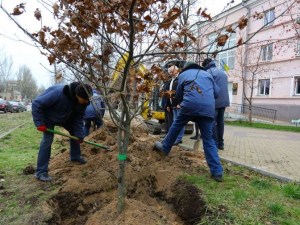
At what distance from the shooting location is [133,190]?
3248mm

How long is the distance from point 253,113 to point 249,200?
1728 cm

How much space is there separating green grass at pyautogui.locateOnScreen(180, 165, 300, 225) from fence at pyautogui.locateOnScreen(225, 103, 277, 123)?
14207mm

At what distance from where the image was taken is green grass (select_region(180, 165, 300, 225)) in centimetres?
229

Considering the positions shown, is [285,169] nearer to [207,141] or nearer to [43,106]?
[207,141]

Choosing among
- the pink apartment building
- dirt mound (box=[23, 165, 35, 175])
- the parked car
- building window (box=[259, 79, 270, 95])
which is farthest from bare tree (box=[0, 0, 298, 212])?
Answer: the parked car

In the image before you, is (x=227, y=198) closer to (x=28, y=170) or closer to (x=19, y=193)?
(x=19, y=193)

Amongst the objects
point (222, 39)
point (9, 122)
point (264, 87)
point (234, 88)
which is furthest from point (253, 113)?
point (222, 39)

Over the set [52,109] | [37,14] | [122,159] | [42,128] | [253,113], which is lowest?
[253,113]

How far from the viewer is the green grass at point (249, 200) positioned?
7.52 ft

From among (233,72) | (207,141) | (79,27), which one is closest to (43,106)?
(79,27)

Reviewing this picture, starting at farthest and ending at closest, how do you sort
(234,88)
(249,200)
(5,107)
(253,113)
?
(5,107), (234,88), (253,113), (249,200)

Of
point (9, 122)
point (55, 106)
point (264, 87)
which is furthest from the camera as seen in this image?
point (264, 87)

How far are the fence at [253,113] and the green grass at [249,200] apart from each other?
1421cm

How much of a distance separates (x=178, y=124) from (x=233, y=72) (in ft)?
59.8
